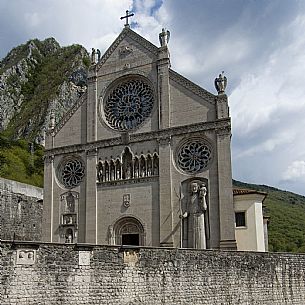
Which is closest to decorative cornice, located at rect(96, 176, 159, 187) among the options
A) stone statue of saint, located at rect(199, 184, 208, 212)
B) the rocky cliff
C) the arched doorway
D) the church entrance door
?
the arched doorway

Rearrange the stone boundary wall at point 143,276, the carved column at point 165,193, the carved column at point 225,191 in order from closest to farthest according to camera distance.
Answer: the stone boundary wall at point 143,276, the carved column at point 225,191, the carved column at point 165,193

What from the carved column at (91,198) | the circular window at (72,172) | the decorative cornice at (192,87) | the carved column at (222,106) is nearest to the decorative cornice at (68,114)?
the circular window at (72,172)

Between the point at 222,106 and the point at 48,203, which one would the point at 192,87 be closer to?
the point at 222,106

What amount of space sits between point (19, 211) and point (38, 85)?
60.4m

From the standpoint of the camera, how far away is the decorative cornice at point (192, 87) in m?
30.2

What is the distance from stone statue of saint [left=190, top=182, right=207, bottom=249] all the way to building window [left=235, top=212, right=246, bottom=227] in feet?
11.1

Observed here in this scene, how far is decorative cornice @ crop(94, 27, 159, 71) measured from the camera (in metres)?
33.2

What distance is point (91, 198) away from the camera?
3250 centimetres

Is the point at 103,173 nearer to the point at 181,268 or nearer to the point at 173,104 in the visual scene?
the point at 173,104

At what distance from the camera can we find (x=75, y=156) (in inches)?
1350

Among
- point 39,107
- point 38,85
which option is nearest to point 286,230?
point 39,107

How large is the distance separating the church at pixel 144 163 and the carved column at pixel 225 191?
0.20ft

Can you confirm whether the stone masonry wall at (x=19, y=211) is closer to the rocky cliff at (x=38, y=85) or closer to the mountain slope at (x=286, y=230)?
the mountain slope at (x=286, y=230)

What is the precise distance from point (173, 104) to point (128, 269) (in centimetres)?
1674
